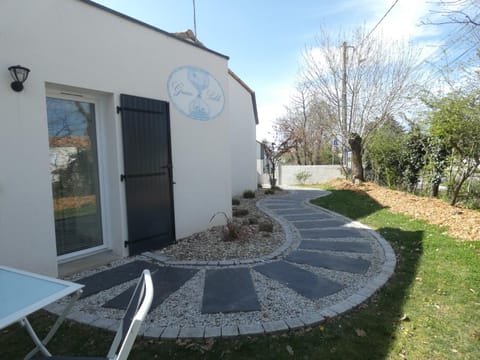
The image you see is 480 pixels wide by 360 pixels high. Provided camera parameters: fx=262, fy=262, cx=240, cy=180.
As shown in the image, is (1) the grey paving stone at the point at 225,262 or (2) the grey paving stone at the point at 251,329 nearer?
(2) the grey paving stone at the point at 251,329

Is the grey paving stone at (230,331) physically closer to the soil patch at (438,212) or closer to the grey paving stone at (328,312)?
the grey paving stone at (328,312)

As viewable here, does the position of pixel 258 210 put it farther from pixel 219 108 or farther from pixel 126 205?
pixel 126 205

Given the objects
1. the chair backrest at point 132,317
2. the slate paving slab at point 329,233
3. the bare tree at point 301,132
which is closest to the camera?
the chair backrest at point 132,317

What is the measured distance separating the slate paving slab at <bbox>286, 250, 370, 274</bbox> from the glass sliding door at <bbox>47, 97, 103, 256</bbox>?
298cm

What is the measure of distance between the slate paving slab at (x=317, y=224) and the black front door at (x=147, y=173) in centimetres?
270

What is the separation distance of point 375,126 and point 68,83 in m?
10.2

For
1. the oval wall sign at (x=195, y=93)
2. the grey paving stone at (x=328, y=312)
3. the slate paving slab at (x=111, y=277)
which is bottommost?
the grey paving stone at (x=328, y=312)

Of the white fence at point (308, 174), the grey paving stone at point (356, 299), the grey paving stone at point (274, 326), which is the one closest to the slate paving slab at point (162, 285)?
the grey paving stone at point (274, 326)

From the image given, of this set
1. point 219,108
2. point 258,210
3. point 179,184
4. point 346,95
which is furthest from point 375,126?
point 179,184

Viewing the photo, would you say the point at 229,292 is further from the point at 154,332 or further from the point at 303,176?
the point at 303,176

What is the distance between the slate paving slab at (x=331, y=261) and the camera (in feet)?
11.3

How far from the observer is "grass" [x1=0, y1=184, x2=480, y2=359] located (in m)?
1.94

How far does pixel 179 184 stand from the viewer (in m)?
4.64

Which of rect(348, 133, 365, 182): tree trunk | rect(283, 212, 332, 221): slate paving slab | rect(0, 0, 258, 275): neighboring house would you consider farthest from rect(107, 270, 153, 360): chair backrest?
rect(348, 133, 365, 182): tree trunk
